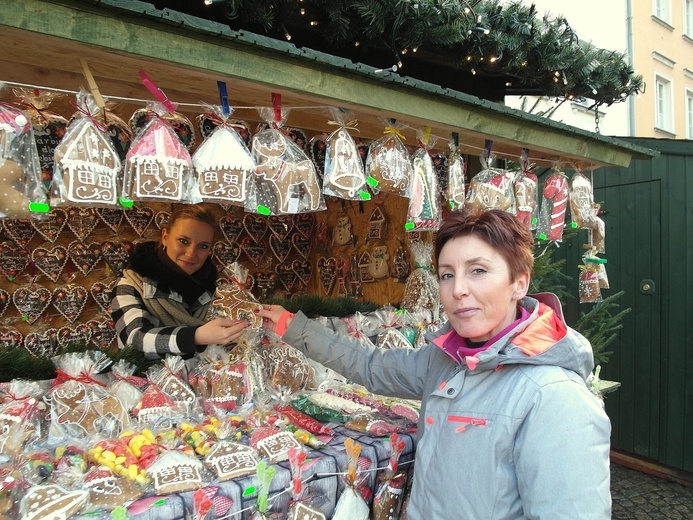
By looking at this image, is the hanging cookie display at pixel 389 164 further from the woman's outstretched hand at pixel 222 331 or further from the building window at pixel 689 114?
the building window at pixel 689 114

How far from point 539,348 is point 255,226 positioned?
4.16m

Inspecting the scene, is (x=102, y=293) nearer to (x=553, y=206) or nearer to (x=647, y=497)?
(x=553, y=206)

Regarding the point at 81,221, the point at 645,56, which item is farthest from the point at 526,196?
the point at 645,56

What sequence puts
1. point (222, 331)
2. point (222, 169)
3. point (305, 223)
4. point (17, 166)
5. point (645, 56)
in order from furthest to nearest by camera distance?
point (645, 56), point (305, 223), point (222, 331), point (222, 169), point (17, 166)

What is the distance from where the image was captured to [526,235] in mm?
1513

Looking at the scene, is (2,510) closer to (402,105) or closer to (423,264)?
(402,105)

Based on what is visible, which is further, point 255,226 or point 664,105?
point 664,105

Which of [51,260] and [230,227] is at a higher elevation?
[230,227]

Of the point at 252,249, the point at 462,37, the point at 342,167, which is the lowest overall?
the point at 252,249

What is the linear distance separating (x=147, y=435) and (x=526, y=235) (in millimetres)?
1472

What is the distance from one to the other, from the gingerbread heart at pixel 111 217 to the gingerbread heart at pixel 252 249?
121cm

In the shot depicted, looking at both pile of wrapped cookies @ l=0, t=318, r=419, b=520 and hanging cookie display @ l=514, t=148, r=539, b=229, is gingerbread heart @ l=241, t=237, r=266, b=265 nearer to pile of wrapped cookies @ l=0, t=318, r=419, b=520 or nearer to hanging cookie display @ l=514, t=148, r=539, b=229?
pile of wrapped cookies @ l=0, t=318, r=419, b=520

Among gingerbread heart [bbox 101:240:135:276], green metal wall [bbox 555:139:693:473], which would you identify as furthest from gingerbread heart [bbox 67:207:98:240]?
green metal wall [bbox 555:139:693:473]

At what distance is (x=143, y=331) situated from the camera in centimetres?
254
